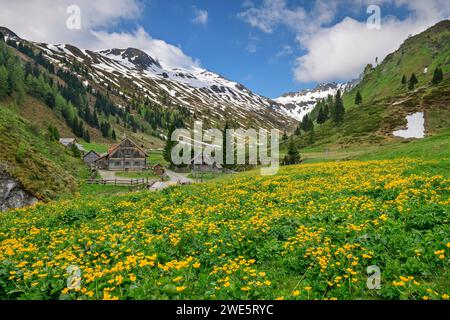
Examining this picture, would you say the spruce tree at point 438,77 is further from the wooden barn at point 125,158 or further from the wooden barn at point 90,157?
the wooden barn at point 90,157

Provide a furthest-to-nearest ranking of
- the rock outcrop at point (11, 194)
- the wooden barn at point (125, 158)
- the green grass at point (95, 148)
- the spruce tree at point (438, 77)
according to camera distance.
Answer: the green grass at point (95, 148) < the spruce tree at point (438, 77) < the wooden barn at point (125, 158) < the rock outcrop at point (11, 194)

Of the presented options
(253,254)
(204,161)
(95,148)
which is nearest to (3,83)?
(95,148)

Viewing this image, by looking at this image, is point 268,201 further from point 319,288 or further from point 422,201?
point 319,288

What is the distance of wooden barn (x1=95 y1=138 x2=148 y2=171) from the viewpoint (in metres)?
99.9

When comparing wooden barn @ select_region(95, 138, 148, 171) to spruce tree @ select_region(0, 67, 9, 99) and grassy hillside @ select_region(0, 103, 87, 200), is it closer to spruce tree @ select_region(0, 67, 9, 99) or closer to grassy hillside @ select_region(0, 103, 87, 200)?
grassy hillside @ select_region(0, 103, 87, 200)

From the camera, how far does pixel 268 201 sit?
54.0ft

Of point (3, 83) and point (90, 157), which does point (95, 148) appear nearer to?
point (90, 157)

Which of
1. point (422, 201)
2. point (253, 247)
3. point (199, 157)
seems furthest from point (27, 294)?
point (199, 157)

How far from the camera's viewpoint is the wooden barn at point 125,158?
99.9 m

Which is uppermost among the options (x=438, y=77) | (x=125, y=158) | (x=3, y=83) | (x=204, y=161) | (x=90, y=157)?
(x=3, y=83)

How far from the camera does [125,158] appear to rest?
330 feet

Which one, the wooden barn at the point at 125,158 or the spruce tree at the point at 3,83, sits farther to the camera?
the spruce tree at the point at 3,83

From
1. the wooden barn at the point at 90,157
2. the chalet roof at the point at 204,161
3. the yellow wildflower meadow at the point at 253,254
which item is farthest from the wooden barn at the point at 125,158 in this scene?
the yellow wildflower meadow at the point at 253,254
